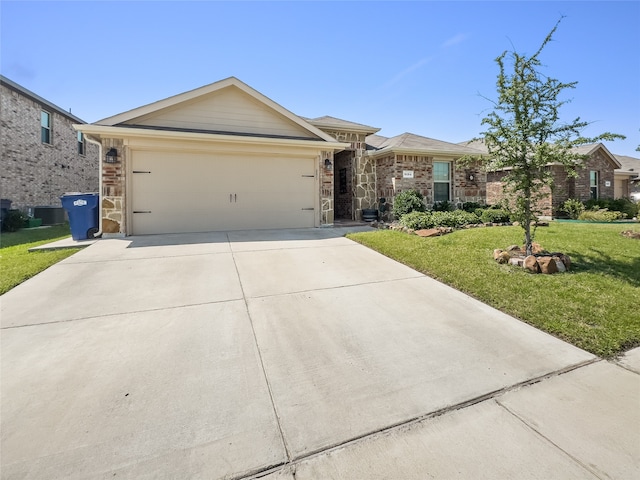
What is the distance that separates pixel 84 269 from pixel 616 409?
7017mm

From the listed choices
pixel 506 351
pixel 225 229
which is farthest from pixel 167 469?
pixel 225 229

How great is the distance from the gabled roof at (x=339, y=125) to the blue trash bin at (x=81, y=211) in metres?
7.84

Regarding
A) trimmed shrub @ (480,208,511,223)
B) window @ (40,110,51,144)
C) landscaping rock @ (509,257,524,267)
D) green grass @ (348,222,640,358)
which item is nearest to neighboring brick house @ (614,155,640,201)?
trimmed shrub @ (480,208,511,223)

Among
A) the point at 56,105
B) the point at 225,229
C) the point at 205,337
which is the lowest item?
the point at 205,337

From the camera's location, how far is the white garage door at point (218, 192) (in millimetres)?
8781

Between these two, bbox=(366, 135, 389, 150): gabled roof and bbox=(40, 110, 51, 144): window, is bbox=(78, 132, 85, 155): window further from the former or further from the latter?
bbox=(366, 135, 389, 150): gabled roof

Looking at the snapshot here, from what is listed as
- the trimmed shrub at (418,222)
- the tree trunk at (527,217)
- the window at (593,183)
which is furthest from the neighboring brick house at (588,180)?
the tree trunk at (527,217)

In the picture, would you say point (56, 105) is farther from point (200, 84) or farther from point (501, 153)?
point (501, 153)

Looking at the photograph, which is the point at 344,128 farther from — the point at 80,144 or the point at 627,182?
the point at 627,182

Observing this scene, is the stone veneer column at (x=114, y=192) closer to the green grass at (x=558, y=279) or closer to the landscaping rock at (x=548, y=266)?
the green grass at (x=558, y=279)

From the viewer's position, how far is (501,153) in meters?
5.75

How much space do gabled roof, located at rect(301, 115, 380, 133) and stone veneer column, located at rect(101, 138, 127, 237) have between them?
6747 millimetres

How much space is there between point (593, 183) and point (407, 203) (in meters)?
12.8

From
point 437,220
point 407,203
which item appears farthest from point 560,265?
point 407,203
